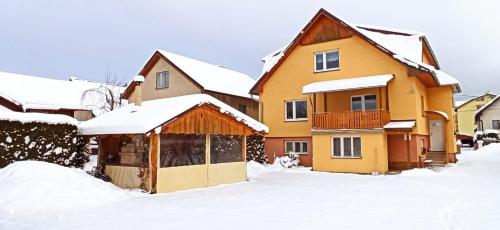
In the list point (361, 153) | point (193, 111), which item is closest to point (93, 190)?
point (193, 111)

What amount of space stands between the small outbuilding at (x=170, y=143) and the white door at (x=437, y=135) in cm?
1418

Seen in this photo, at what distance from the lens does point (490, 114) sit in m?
42.9

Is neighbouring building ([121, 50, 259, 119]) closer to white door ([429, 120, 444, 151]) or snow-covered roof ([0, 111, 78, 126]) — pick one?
white door ([429, 120, 444, 151])

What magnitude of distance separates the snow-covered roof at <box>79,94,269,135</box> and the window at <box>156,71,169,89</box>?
13.3 m

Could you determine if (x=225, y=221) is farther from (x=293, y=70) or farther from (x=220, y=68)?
(x=220, y=68)

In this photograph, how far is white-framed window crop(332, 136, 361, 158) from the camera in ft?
65.7

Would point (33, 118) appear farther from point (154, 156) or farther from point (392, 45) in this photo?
point (392, 45)

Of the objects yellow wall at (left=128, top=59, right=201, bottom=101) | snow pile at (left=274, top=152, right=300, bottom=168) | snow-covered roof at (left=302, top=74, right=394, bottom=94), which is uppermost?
yellow wall at (left=128, top=59, right=201, bottom=101)

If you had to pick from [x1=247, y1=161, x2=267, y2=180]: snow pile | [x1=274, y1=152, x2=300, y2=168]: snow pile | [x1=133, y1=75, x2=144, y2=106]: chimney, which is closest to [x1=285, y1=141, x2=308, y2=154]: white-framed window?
[x1=274, y1=152, x2=300, y2=168]: snow pile

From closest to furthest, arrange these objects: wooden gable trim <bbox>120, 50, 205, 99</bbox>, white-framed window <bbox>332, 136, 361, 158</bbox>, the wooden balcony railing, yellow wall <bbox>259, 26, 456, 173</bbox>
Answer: the wooden balcony railing → yellow wall <bbox>259, 26, 456, 173</bbox> → white-framed window <bbox>332, 136, 361, 158</bbox> → wooden gable trim <bbox>120, 50, 205, 99</bbox>

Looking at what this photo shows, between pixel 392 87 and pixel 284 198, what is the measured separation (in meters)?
12.2

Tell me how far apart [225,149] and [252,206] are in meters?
5.66

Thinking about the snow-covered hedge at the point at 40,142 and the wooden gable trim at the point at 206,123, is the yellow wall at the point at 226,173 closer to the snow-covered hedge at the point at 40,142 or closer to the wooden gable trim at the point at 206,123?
the wooden gable trim at the point at 206,123

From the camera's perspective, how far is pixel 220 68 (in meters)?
33.9
